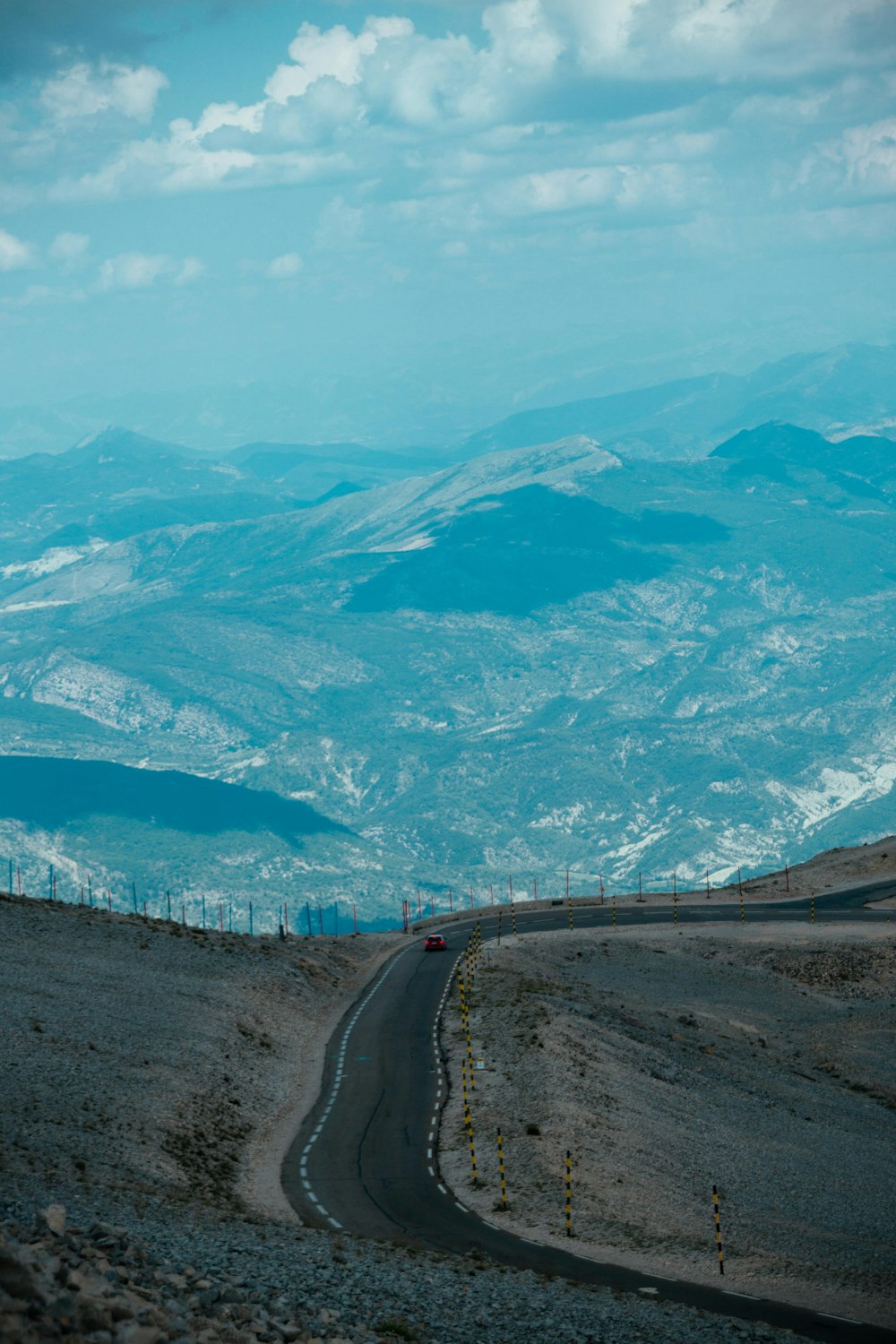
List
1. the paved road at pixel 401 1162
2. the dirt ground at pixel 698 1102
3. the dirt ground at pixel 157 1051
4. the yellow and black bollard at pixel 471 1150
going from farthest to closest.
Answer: the yellow and black bollard at pixel 471 1150 → the dirt ground at pixel 157 1051 → the dirt ground at pixel 698 1102 → the paved road at pixel 401 1162

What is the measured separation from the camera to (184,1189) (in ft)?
123

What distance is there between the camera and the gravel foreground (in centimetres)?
2148

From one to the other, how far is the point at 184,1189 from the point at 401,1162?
26.1ft

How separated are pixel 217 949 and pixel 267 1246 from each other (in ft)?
143

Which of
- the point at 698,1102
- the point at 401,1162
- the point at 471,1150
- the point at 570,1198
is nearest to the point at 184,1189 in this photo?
the point at 401,1162

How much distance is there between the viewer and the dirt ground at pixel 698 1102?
3588cm

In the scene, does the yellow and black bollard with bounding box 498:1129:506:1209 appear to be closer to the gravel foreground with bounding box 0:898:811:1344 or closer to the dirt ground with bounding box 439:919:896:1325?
the dirt ground with bounding box 439:919:896:1325

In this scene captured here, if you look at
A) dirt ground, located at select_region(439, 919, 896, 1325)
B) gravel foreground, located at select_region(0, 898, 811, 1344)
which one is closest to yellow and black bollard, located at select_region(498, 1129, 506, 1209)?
dirt ground, located at select_region(439, 919, 896, 1325)

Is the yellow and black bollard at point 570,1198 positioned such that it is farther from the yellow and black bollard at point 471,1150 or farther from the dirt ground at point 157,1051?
the dirt ground at point 157,1051

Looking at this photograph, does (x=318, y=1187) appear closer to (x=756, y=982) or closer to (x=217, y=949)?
(x=217, y=949)

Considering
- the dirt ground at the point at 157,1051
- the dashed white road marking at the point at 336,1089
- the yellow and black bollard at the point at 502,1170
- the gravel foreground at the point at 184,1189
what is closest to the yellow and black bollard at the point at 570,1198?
the yellow and black bollard at the point at 502,1170

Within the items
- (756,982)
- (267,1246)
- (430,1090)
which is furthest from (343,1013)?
(267,1246)

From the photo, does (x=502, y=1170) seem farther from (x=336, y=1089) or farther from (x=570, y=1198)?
(x=336, y=1089)

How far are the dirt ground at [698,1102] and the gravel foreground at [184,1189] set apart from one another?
543cm
